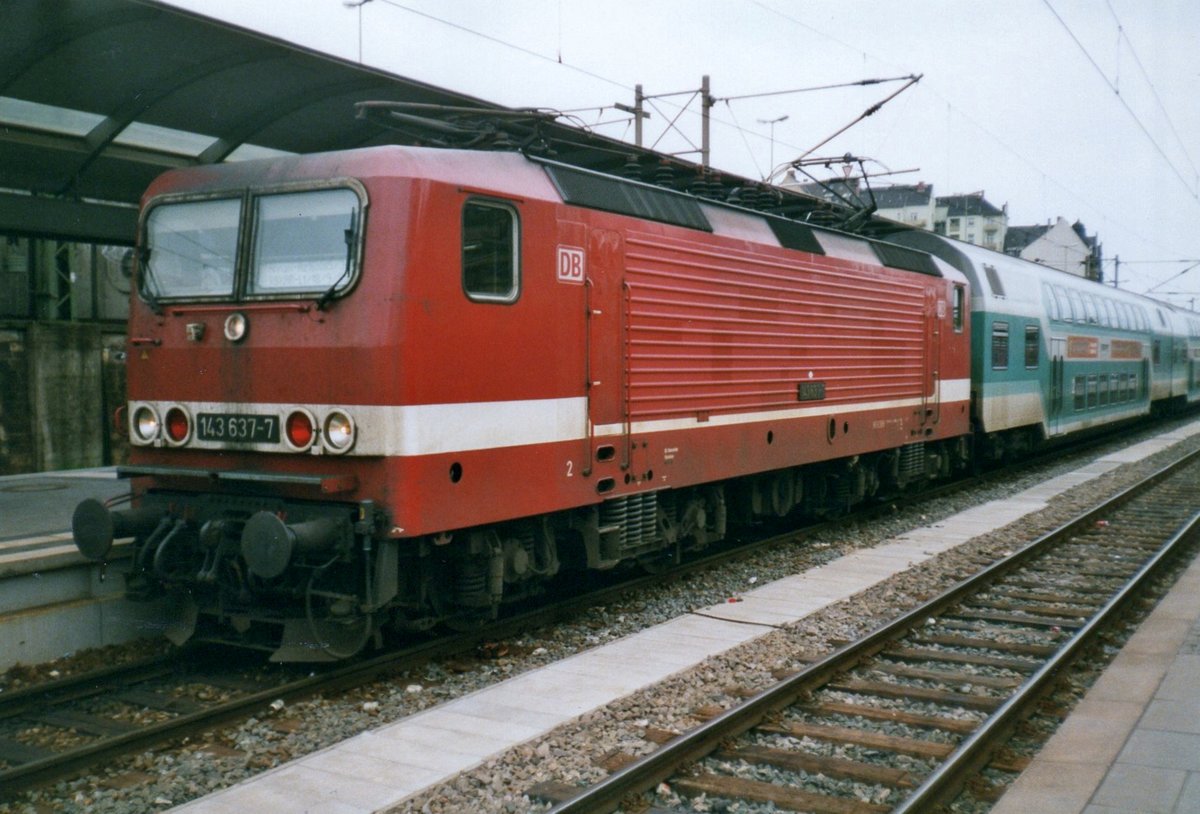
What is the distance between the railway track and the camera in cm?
510

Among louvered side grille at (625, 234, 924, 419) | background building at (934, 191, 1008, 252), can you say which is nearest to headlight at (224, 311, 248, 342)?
louvered side grille at (625, 234, 924, 419)

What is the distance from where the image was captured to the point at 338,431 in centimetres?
654

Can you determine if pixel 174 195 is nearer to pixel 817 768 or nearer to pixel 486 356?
pixel 486 356

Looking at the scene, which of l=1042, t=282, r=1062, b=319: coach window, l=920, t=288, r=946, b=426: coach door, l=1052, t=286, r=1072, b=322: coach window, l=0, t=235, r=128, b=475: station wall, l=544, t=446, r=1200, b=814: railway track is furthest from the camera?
l=1052, t=286, r=1072, b=322: coach window

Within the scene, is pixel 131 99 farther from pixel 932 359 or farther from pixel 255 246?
pixel 932 359

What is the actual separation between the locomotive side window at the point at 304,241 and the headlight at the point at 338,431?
76 centimetres

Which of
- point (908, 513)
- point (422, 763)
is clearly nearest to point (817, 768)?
point (422, 763)

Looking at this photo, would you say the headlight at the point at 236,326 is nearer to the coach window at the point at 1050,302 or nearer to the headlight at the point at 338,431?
the headlight at the point at 338,431

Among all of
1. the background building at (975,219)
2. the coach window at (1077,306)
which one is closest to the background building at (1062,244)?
the background building at (975,219)

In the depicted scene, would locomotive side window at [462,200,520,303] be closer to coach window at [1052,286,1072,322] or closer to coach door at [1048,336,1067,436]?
coach door at [1048,336,1067,436]

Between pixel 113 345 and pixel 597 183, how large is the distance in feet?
29.5

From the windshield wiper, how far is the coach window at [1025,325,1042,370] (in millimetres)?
15267

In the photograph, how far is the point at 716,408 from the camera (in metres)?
9.77

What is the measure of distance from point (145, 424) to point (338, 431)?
1.72m
